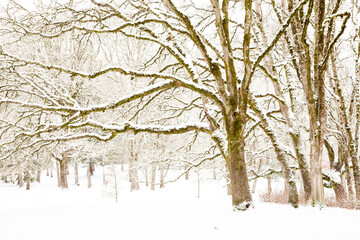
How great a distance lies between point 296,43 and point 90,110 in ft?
12.8

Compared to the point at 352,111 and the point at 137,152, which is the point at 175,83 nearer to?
the point at 352,111

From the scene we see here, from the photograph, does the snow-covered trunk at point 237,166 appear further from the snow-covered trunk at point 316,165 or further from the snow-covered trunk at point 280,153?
the snow-covered trunk at point 280,153

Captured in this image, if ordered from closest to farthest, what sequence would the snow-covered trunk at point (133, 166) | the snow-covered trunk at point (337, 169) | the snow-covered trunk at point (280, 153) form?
the snow-covered trunk at point (280, 153) < the snow-covered trunk at point (337, 169) < the snow-covered trunk at point (133, 166)

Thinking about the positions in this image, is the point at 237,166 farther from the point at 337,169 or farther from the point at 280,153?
the point at 337,169

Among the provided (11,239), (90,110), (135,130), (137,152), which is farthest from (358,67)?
(137,152)

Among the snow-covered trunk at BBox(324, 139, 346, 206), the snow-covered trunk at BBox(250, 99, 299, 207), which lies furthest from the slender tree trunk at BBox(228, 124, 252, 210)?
the snow-covered trunk at BBox(324, 139, 346, 206)

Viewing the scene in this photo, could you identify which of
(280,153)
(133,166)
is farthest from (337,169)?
(133,166)

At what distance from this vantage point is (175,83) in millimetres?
4227

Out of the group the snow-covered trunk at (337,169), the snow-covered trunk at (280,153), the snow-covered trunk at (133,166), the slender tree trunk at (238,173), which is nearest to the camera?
the slender tree trunk at (238,173)

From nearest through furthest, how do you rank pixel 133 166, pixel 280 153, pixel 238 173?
pixel 238 173, pixel 280 153, pixel 133 166

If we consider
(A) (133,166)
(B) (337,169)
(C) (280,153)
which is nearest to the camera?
(C) (280,153)

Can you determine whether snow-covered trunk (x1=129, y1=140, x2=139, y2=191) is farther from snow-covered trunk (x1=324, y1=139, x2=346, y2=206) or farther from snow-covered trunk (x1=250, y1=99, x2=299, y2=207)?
snow-covered trunk (x1=324, y1=139, x2=346, y2=206)

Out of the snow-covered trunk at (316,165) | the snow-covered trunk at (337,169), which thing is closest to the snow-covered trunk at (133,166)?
the snow-covered trunk at (337,169)

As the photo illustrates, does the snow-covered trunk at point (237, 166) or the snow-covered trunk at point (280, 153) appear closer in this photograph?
the snow-covered trunk at point (237, 166)
